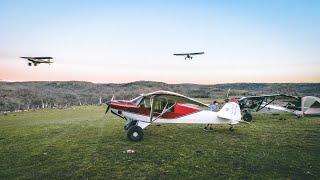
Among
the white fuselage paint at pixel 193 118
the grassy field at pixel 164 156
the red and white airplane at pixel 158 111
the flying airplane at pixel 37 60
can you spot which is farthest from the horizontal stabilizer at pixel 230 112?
the flying airplane at pixel 37 60

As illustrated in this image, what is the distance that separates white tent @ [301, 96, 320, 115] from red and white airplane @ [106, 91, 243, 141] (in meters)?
15.8

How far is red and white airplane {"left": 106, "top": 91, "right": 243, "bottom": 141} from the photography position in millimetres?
15344

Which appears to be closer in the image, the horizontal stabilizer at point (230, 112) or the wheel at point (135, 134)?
the wheel at point (135, 134)

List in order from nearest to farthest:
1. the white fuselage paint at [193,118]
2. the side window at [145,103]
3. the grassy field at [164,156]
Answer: the grassy field at [164,156], the white fuselage paint at [193,118], the side window at [145,103]

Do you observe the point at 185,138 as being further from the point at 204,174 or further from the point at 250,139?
the point at 204,174

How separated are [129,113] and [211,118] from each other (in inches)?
196

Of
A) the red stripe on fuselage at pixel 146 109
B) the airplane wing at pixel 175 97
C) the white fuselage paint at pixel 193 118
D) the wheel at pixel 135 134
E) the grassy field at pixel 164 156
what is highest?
the airplane wing at pixel 175 97

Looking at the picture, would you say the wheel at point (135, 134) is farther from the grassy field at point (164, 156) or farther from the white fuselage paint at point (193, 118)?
the white fuselage paint at point (193, 118)

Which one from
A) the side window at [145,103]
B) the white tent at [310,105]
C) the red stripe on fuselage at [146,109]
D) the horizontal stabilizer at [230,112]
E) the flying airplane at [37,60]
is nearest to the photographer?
the red stripe on fuselage at [146,109]

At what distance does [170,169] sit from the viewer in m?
10.1

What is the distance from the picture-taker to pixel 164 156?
12.0m

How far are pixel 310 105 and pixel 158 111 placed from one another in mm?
20630

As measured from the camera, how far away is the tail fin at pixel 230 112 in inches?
689

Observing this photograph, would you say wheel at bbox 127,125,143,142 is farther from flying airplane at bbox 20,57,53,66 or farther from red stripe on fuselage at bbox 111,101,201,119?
flying airplane at bbox 20,57,53,66
